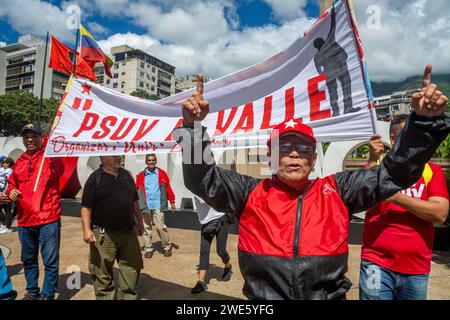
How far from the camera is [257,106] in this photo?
3096 mm

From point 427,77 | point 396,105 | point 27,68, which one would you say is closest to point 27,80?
point 27,68

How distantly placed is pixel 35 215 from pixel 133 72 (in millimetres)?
81757

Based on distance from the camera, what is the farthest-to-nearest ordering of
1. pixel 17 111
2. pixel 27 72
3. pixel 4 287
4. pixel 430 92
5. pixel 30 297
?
1. pixel 27 72
2. pixel 17 111
3. pixel 30 297
4. pixel 4 287
5. pixel 430 92

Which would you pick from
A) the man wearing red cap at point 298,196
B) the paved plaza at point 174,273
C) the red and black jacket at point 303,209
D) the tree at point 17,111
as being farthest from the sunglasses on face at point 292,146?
the tree at point 17,111

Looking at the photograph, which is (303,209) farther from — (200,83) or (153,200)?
(153,200)

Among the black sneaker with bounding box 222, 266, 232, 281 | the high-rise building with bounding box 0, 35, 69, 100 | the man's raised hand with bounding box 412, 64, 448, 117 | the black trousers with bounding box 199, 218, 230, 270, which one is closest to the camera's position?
the man's raised hand with bounding box 412, 64, 448, 117

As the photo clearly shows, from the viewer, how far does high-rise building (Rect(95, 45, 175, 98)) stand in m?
79.6

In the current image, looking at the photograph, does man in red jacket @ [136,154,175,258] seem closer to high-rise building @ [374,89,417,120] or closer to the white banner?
the white banner

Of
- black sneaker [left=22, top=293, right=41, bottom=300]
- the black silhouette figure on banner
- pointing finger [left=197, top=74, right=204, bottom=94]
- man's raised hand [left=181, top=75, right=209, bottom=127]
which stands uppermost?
the black silhouette figure on banner

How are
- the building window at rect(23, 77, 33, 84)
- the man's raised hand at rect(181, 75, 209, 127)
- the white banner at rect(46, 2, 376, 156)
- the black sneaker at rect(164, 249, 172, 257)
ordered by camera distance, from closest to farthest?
the man's raised hand at rect(181, 75, 209, 127) → the white banner at rect(46, 2, 376, 156) → the black sneaker at rect(164, 249, 172, 257) → the building window at rect(23, 77, 33, 84)

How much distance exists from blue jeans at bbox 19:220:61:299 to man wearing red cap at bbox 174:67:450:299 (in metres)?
2.70

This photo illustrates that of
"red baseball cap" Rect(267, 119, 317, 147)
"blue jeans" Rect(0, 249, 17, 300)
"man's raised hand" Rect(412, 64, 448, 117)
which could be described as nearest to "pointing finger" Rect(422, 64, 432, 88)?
"man's raised hand" Rect(412, 64, 448, 117)

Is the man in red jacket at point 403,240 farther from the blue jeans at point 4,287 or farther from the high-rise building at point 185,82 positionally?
the high-rise building at point 185,82

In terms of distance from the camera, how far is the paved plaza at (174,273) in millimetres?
4152
